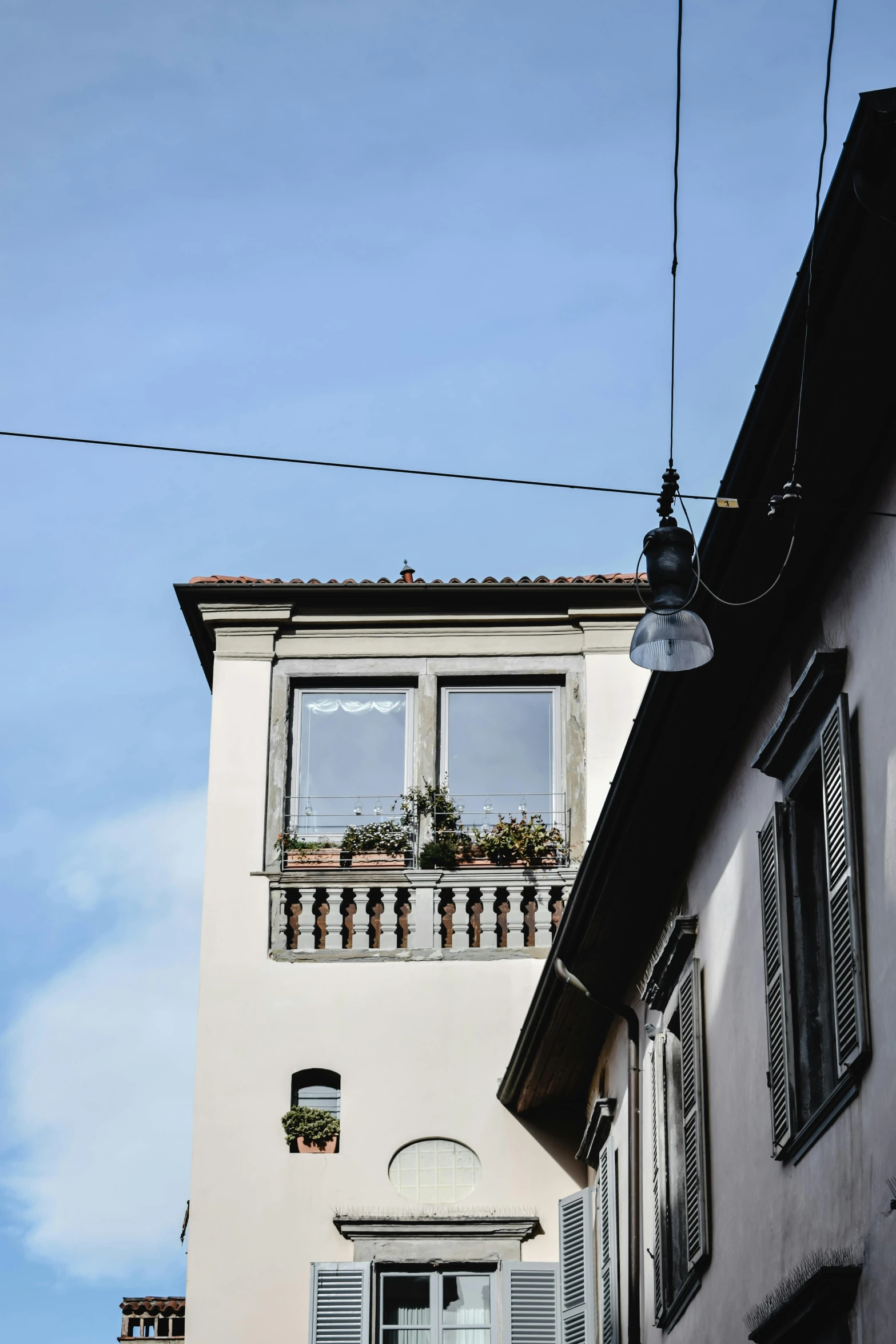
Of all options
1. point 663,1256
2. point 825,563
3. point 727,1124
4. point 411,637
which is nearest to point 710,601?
point 825,563

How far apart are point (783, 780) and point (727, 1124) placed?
1.80 metres

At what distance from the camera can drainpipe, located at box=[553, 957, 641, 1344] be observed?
1122 cm

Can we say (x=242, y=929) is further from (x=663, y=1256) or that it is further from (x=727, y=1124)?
(x=727, y=1124)

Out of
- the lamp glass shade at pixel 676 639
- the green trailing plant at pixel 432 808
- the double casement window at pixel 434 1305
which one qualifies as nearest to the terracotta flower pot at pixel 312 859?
the green trailing plant at pixel 432 808

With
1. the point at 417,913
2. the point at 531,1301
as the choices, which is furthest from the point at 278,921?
the point at 531,1301

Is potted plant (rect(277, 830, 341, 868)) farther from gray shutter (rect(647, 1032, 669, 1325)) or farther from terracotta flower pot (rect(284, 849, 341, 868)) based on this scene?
gray shutter (rect(647, 1032, 669, 1325))

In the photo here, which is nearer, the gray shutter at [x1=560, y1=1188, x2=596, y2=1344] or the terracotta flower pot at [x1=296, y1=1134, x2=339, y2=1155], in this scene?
the gray shutter at [x1=560, y1=1188, x2=596, y2=1344]

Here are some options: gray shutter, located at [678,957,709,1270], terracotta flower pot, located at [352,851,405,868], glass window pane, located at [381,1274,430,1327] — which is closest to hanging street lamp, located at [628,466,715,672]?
gray shutter, located at [678,957,709,1270]

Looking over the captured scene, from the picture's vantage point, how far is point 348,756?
15.9m

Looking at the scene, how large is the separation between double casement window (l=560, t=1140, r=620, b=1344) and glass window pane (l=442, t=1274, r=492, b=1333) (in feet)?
1.93

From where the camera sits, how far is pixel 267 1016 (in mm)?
14758

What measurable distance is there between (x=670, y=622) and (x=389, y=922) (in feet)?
28.4

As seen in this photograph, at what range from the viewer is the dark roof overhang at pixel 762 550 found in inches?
236

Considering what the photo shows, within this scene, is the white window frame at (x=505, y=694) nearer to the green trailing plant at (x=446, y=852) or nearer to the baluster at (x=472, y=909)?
the green trailing plant at (x=446, y=852)
